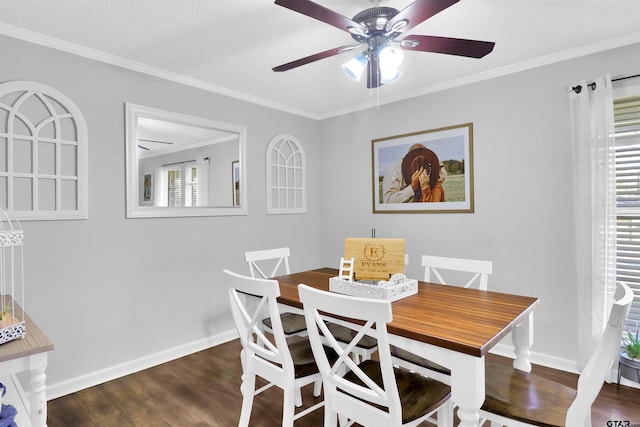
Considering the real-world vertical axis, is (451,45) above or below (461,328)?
above

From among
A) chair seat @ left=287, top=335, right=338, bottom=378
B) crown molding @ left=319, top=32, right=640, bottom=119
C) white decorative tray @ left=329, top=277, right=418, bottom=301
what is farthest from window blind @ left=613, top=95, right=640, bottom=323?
chair seat @ left=287, top=335, right=338, bottom=378

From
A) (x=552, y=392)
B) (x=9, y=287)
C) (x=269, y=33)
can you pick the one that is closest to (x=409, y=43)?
(x=269, y=33)

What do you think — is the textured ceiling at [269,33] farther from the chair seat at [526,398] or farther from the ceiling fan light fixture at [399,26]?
the chair seat at [526,398]

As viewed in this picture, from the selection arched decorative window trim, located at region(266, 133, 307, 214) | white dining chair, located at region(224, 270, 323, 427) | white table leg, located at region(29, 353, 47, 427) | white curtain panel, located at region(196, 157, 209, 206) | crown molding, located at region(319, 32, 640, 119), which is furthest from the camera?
arched decorative window trim, located at region(266, 133, 307, 214)

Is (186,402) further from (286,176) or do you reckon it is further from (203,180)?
(286,176)

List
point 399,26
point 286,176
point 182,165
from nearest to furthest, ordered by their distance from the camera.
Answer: point 399,26 < point 182,165 < point 286,176

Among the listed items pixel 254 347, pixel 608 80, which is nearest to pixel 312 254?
pixel 254 347

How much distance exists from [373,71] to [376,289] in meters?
1.23

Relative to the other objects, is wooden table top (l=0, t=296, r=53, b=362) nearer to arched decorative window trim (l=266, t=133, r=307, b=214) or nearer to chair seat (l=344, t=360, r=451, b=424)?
chair seat (l=344, t=360, r=451, b=424)

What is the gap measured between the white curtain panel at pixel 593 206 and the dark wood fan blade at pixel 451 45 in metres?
1.25

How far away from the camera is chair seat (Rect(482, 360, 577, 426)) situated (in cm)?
128

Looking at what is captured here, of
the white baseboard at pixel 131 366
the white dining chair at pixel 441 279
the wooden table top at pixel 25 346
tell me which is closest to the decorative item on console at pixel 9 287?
the wooden table top at pixel 25 346

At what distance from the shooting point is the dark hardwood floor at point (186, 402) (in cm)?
208

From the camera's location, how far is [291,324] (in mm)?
2375
